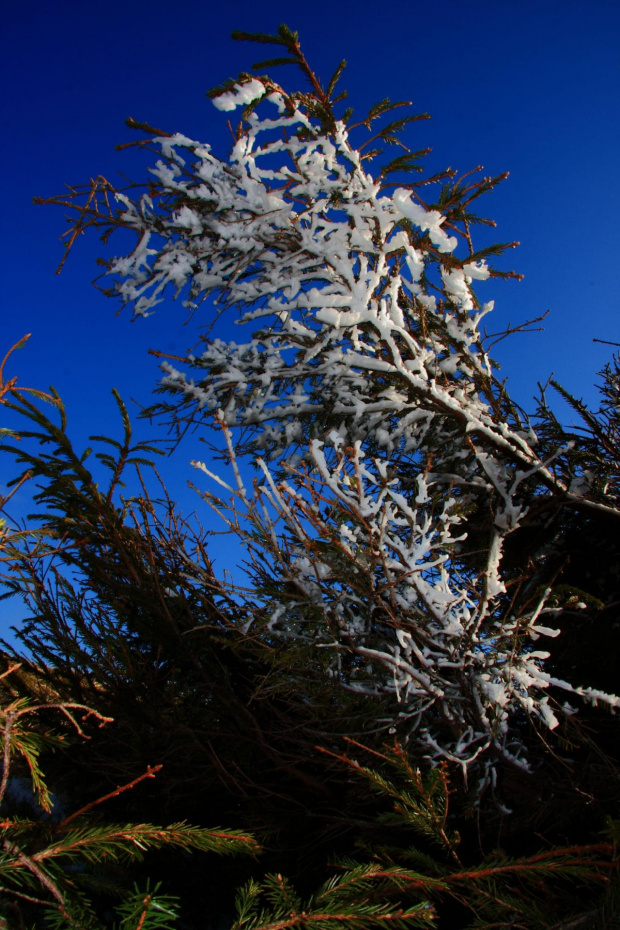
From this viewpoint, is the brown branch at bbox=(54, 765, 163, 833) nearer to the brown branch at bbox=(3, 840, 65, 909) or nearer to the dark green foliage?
the brown branch at bbox=(3, 840, 65, 909)

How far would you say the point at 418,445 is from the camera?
14.5 feet

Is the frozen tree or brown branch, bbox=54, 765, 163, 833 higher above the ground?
the frozen tree

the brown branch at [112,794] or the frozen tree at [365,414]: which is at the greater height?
the frozen tree at [365,414]

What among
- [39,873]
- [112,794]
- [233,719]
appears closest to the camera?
[39,873]

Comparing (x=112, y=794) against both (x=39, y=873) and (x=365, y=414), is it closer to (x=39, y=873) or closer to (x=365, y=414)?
(x=39, y=873)

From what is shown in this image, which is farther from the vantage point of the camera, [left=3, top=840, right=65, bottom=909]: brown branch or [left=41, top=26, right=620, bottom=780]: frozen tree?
[left=41, top=26, right=620, bottom=780]: frozen tree

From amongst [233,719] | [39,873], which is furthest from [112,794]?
[233,719]

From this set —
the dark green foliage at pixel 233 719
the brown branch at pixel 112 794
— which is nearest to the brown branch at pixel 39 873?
the brown branch at pixel 112 794

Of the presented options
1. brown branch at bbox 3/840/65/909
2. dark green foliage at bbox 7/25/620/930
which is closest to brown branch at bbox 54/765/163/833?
brown branch at bbox 3/840/65/909

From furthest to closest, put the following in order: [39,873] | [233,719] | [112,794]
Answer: [233,719] < [112,794] < [39,873]

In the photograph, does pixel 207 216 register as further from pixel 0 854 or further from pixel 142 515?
pixel 0 854

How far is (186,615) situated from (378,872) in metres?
2.27

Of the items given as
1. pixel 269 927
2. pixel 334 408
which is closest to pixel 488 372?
pixel 334 408

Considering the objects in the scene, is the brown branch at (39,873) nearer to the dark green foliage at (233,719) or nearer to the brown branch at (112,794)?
the brown branch at (112,794)
